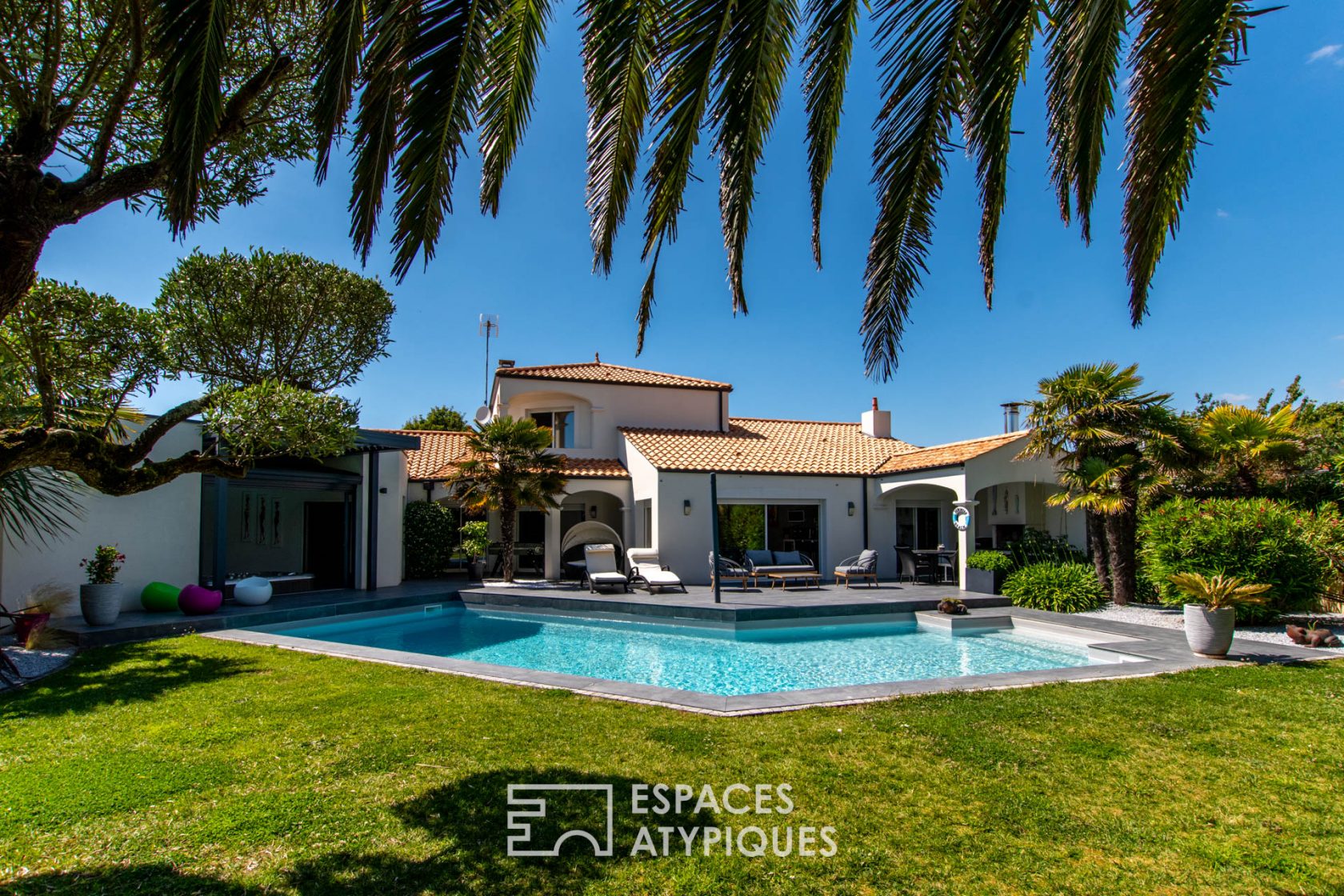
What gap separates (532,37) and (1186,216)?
330cm

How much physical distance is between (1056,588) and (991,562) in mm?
1885

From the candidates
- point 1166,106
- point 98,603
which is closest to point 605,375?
point 98,603

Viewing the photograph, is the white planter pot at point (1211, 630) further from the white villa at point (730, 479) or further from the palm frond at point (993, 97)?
the palm frond at point (993, 97)

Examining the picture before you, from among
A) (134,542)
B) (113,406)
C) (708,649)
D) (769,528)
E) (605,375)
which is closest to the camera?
(113,406)

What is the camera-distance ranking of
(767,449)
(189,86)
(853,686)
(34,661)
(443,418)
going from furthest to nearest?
(443,418) < (767,449) < (34,661) < (853,686) < (189,86)

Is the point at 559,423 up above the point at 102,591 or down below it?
above

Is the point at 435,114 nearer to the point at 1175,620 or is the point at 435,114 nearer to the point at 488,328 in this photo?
the point at 1175,620

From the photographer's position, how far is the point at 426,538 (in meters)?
22.5

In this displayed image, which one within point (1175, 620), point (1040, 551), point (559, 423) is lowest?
point (1175, 620)

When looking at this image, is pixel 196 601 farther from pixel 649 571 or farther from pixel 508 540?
pixel 649 571

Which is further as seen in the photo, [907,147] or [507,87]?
[507,87]

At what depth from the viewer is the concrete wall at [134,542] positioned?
528 inches

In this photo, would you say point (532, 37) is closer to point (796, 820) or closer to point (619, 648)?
point (796, 820)

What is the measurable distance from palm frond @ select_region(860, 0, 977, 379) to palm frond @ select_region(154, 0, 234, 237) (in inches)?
114
